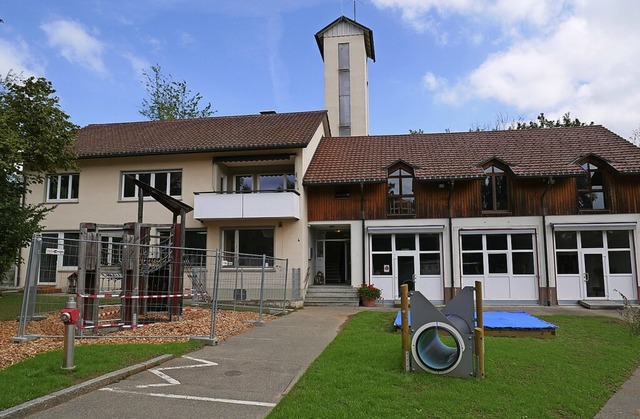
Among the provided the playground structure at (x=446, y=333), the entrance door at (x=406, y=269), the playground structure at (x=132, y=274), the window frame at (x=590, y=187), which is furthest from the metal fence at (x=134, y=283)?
the window frame at (x=590, y=187)

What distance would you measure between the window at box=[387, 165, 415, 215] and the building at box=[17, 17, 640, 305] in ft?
0.14

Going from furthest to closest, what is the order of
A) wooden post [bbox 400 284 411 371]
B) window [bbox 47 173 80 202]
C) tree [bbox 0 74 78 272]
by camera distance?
1. window [bbox 47 173 80 202]
2. tree [bbox 0 74 78 272]
3. wooden post [bbox 400 284 411 371]

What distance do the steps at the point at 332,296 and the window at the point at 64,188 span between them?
1169 centimetres

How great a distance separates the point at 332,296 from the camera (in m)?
19.6

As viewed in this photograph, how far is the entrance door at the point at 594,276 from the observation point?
61.8ft

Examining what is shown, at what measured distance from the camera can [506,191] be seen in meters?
19.6

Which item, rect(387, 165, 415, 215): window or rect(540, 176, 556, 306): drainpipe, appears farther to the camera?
rect(387, 165, 415, 215): window

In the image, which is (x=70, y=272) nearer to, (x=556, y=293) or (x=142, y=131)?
(x=142, y=131)

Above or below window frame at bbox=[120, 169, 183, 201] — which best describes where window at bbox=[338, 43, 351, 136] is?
above

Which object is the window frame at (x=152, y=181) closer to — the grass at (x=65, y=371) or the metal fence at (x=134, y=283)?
the metal fence at (x=134, y=283)

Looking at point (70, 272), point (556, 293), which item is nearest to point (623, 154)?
point (556, 293)

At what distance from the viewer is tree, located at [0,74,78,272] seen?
13.7 metres

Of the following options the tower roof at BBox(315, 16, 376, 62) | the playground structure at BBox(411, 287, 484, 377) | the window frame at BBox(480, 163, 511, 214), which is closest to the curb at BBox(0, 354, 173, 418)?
the playground structure at BBox(411, 287, 484, 377)

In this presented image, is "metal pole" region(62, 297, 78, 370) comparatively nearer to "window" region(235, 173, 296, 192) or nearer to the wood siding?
the wood siding
